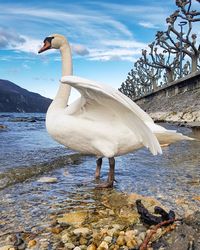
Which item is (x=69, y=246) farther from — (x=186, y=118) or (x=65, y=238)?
(x=186, y=118)

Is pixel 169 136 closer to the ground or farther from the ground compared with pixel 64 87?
closer to the ground

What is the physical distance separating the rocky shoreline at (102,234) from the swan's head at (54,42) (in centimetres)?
316

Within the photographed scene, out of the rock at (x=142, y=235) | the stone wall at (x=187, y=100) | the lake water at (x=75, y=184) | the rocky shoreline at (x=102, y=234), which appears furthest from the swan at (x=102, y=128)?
the stone wall at (x=187, y=100)

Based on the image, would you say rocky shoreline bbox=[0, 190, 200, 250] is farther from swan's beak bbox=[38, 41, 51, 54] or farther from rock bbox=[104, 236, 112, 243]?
swan's beak bbox=[38, 41, 51, 54]

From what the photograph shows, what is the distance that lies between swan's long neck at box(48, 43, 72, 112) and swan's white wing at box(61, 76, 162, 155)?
0.65 meters

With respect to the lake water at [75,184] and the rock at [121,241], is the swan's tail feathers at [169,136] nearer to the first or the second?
the lake water at [75,184]

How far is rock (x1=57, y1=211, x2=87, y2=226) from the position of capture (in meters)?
2.98

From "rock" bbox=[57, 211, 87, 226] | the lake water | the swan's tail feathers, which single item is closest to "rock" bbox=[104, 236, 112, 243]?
"rock" bbox=[57, 211, 87, 226]

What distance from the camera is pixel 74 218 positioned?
307cm

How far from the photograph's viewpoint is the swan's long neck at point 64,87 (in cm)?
471

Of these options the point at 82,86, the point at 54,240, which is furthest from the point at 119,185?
the point at 54,240

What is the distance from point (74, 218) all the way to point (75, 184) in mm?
1506

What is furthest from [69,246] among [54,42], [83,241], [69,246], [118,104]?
[54,42]

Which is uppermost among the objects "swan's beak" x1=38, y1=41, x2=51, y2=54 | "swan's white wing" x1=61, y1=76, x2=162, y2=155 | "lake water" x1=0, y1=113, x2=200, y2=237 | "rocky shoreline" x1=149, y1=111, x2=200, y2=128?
"swan's beak" x1=38, y1=41, x2=51, y2=54
